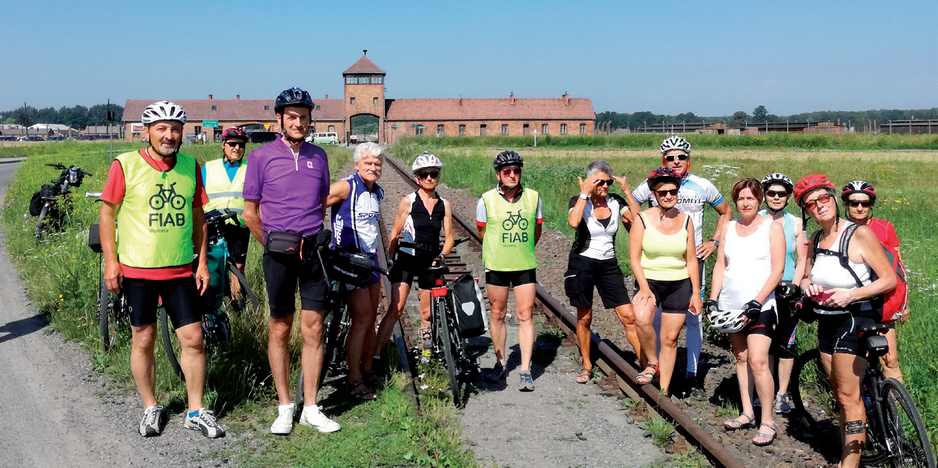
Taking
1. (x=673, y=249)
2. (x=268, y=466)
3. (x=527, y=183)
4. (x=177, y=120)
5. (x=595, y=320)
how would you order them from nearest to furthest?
(x=268, y=466), (x=177, y=120), (x=673, y=249), (x=595, y=320), (x=527, y=183)

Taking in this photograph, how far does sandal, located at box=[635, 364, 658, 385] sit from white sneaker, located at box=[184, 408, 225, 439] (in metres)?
2.92

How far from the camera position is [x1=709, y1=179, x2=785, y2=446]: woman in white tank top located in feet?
16.4

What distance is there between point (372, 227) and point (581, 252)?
1.68 meters

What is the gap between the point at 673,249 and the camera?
18.3ft

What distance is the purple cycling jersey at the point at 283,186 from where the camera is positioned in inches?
193

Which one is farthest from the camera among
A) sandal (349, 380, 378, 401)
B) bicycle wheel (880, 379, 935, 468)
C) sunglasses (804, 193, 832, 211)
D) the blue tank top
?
sandal (349, 380, 378, 401)

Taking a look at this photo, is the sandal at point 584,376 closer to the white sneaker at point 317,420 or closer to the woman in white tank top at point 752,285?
the woman in white tank top at point 752,285

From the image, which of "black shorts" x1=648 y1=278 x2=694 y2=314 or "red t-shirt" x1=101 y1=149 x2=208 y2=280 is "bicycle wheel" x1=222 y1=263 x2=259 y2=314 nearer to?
"red t-shirt" x1=101 y1=149 x2=208 y2=280

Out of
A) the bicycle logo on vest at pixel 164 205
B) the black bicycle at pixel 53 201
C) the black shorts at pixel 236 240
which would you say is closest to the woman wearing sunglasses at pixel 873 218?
the bicycle logo on vest at pixel 164 205

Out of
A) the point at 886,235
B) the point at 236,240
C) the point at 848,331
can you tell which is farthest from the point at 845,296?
the point at 236,240

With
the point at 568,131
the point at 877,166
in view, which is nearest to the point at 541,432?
the point at 877,166

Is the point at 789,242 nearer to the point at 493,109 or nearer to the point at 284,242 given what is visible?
the point at 284,242

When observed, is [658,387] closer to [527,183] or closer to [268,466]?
[268,466]

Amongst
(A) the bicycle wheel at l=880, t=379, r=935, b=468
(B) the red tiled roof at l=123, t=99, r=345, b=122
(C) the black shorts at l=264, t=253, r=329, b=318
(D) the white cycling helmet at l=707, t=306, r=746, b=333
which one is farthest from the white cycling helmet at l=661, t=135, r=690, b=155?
(B) the red tiled roof at l=123, t=99, r=345, b=122
